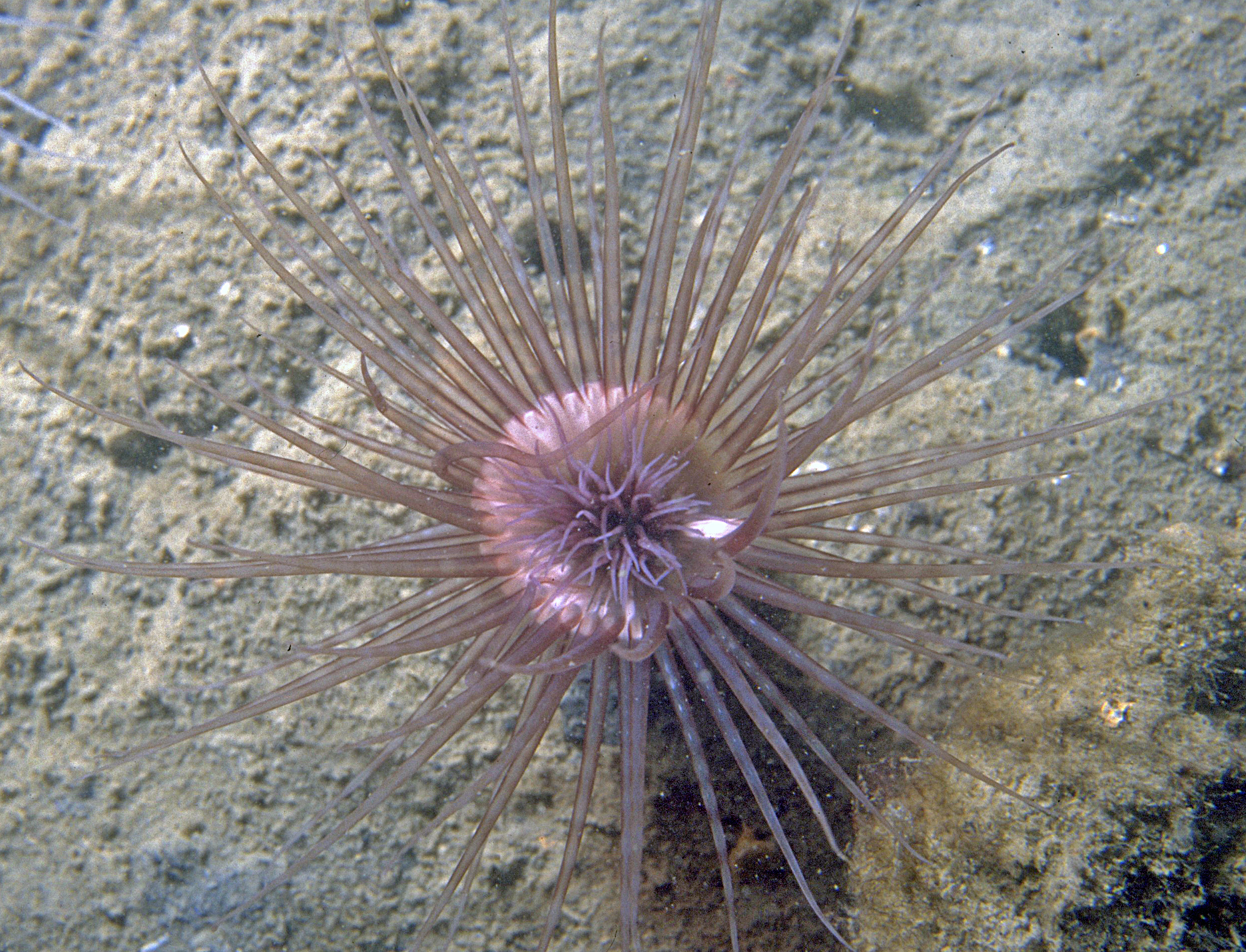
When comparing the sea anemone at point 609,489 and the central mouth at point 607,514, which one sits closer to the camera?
the sea anemone at point 609,489

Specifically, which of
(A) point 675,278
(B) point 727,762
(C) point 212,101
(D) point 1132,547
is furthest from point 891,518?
(C) point 212,101

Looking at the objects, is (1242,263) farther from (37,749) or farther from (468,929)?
(37,749)

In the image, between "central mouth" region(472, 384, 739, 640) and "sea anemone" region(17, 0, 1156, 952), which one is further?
"central mouth" region(472, 384, 739, 640)

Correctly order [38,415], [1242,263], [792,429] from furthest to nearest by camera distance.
Answer: [38,415]
[1242,263]
[792,429]

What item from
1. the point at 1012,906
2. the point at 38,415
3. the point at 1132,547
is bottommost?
the point at 1012,906
